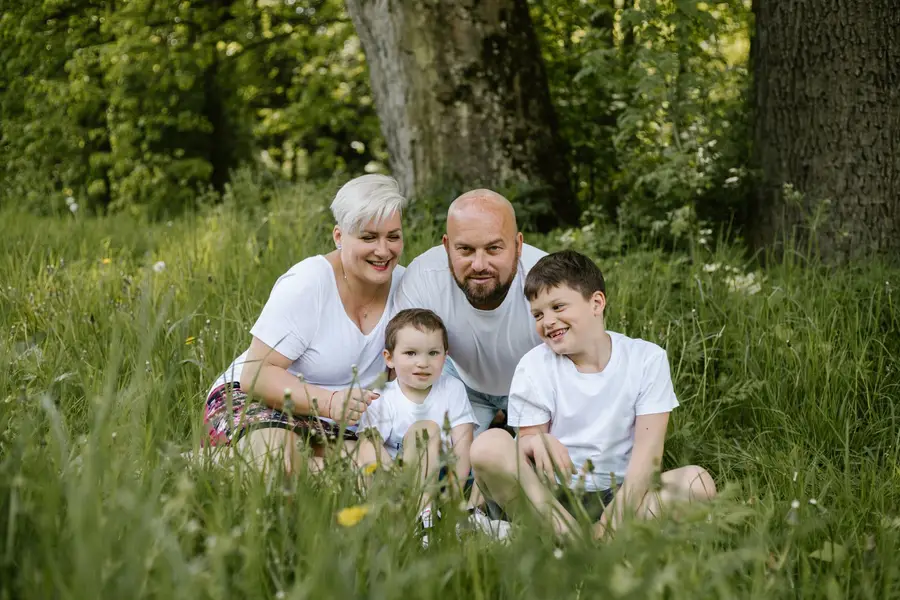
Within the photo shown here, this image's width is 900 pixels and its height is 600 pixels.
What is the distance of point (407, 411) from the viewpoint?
328 cm

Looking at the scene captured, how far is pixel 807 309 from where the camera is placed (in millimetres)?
3949

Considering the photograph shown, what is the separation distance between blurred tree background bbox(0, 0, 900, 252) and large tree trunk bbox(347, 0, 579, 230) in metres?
0.02

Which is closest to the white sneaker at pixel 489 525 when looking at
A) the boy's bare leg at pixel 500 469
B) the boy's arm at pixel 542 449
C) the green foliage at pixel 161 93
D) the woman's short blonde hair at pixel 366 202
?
the boy's bare leg at pixel 500 469

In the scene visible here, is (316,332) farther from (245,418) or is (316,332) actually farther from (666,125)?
(666,125)

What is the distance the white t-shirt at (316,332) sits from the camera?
328 centimetres

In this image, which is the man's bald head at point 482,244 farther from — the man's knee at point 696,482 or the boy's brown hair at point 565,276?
the man's knee at point 696,482

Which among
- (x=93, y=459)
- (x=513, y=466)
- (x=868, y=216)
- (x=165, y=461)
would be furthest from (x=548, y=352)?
(x=868, y=216)


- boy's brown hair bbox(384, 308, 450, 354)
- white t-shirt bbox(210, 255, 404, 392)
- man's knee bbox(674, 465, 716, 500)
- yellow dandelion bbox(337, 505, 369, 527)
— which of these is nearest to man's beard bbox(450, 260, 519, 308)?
boy's brown hair bbox(384, 308, 450, 354)

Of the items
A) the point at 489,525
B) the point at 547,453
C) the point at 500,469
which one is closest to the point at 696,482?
the point at 547,453

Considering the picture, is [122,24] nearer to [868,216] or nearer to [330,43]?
[330,43]

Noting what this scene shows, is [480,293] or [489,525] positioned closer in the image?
[489,525]

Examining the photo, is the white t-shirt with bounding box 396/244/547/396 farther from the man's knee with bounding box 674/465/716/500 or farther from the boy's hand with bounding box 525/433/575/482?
the man's knee with bounding box 674/465/716/500

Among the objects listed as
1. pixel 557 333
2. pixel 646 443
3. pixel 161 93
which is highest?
pixel 161 93

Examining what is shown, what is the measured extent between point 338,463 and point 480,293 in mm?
1401
